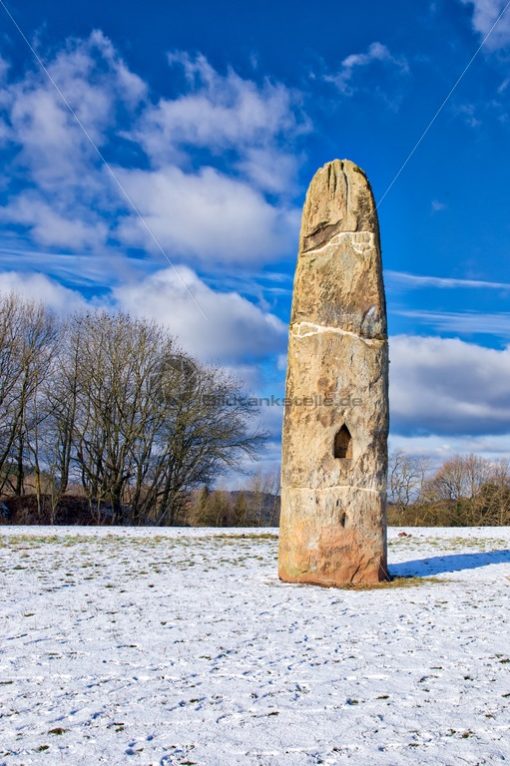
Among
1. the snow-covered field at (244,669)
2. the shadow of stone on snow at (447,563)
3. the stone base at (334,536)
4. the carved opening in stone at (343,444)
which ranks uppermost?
the carved opening in stone at (343,444)

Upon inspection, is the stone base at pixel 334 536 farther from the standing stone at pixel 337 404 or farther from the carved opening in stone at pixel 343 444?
the carved opening in stone at pixel 343 444

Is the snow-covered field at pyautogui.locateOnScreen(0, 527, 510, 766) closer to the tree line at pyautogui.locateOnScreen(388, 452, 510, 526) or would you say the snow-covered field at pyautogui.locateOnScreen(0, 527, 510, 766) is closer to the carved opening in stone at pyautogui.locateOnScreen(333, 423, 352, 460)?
the carved opening in stone at pyautogui.locateOnScreen(333, 423, 352, 460)

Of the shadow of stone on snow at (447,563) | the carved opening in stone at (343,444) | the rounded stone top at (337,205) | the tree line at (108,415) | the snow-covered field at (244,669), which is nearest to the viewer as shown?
the snow-covered field at (244,669)

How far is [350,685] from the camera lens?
4.93 meters

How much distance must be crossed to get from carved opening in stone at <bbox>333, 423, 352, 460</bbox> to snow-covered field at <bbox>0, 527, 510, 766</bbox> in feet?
6.46

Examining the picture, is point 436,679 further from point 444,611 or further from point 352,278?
point 352,278

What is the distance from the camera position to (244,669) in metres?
5.32

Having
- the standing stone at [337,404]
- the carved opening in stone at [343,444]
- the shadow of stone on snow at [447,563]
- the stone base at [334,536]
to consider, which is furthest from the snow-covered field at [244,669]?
the carved opening in stone at [343,444]

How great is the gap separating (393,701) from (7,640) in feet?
12.0

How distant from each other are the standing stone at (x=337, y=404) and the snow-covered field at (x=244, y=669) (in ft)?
2.22

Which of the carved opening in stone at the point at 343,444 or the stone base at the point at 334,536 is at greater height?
the carved opening in stone at the point at 343,444

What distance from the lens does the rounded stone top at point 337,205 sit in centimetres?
999

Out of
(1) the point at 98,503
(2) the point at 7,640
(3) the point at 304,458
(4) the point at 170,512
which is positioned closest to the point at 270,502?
(4) the point at 170,512

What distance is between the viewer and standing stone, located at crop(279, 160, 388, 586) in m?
9.54
